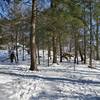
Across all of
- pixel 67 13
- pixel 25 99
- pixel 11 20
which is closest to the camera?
pixel 25 99

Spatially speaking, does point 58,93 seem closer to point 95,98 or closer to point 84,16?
point 95,98

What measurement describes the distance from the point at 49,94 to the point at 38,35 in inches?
709

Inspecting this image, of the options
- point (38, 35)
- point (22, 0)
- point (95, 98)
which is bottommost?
point (95, 98)

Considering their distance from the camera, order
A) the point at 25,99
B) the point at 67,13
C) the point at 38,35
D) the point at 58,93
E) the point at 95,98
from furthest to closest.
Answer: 1. the point at 38,35
2. the point at 67,13
3. the point at 58,93
4. the point at 95,98
5. the point at 25,99

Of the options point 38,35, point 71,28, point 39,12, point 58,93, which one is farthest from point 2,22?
point 58,93

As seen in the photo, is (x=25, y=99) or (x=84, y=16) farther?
(x=84, y=16)

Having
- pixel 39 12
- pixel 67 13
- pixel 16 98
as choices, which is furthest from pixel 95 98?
pixel 67 13

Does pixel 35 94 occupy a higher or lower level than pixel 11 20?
lower

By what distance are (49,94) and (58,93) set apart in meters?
0.41

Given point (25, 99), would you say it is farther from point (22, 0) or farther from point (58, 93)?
point (22, 0)

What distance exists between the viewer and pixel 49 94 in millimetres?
9594

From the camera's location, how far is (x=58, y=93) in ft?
32.2

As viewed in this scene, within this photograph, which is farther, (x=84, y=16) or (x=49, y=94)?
(x=84, y=16)

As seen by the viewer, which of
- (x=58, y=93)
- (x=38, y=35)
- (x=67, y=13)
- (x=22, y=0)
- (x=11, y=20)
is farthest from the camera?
(x=11, y=20)
